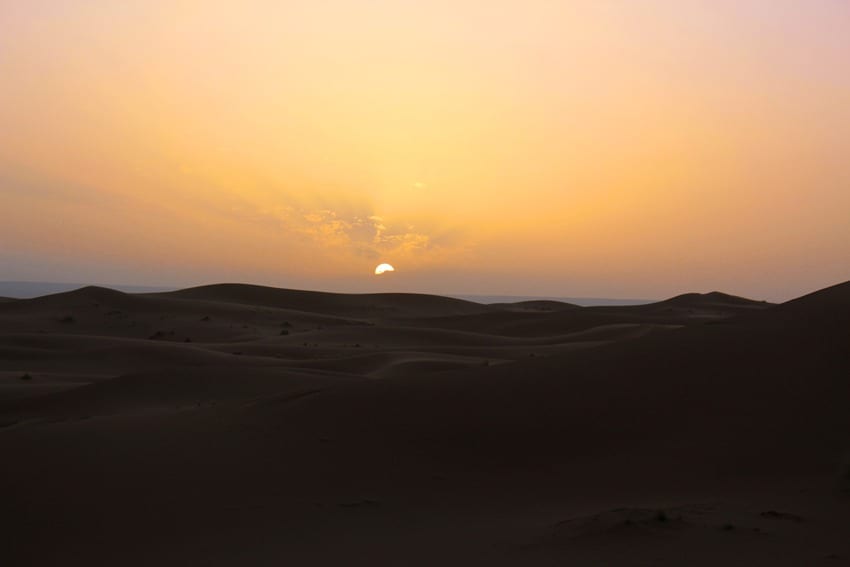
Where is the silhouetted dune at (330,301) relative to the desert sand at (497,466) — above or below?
above

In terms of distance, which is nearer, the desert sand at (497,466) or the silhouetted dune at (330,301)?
the desert sand at (497,466)

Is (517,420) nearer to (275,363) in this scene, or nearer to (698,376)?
(698,376)

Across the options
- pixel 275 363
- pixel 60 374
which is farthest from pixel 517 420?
pixel 60 374

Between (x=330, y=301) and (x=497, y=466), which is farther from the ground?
(x=330, y=301)

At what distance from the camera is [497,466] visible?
817cm

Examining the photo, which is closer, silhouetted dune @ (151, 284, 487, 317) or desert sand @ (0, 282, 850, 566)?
desert sand @ (0, 282, 850, 566)

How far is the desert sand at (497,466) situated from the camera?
20.0 ft

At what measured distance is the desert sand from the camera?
611 centimetres

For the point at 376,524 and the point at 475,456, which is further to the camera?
the point at 475,456

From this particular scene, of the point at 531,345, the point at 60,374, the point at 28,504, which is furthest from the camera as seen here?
the point at 531,345

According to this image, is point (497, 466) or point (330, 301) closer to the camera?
point (497, 466)

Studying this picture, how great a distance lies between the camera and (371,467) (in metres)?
8.14

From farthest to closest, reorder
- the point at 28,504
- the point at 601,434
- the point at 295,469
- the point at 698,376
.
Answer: the point at 698,376, the point at 601,434, the point at 295,469, the point at 28,504

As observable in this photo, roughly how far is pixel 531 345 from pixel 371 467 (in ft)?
65.5
